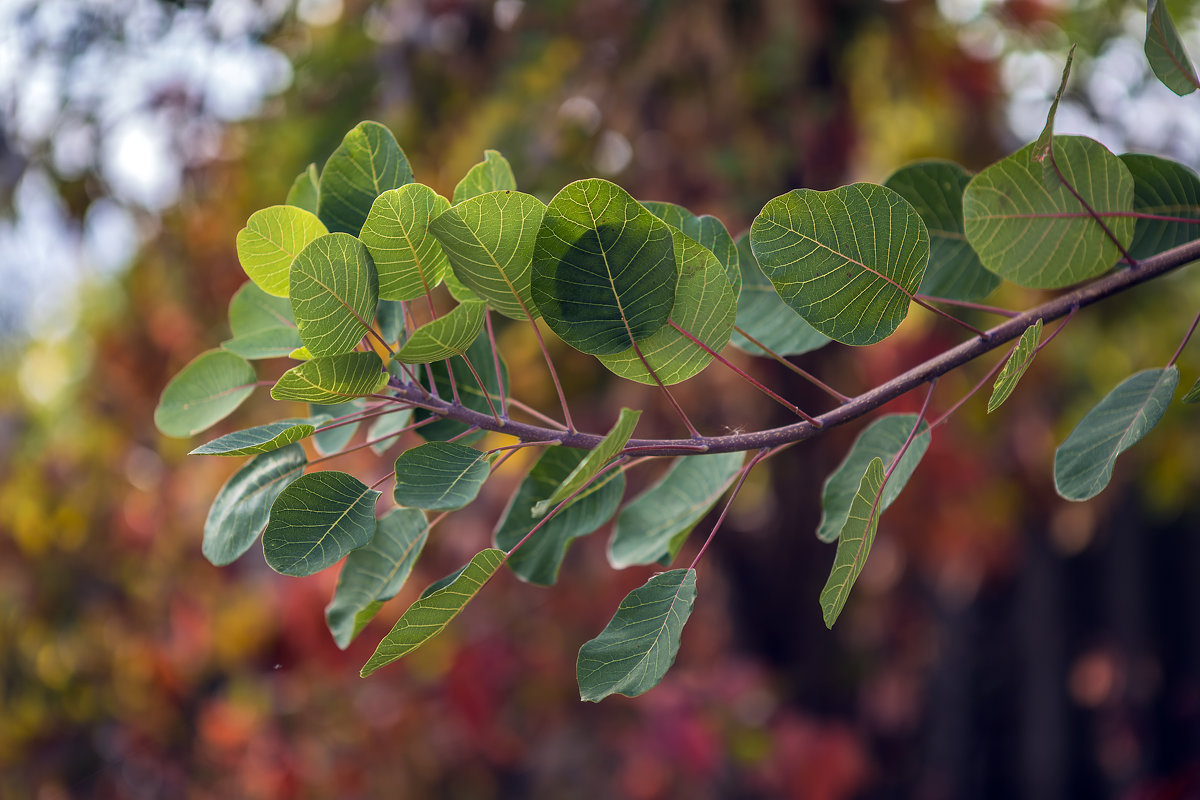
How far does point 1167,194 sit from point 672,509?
1.12 feet

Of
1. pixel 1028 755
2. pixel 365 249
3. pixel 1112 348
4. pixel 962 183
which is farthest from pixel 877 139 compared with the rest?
pixel 365 249

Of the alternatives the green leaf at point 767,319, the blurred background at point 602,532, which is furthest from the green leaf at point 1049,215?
the blurred background at point 602,532

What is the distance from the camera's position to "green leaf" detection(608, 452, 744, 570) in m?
0.53

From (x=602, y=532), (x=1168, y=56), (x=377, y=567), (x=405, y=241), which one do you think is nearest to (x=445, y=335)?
(x=405, y=241)

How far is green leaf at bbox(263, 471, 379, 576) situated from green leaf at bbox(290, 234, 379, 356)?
0.06 metres

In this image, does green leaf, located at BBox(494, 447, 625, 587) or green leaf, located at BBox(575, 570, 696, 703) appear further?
green leaf, located at BBox(494, 447, 625, 587)

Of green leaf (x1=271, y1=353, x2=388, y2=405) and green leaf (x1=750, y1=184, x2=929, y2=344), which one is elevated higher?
green leaf (x1=750, y1=184, x2=929, y2=344)

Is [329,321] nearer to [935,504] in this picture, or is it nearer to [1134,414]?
[1134,414]

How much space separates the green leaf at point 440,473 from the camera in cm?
43

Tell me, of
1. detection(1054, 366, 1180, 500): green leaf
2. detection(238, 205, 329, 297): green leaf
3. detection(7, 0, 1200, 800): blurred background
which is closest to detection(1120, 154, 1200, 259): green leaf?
detection(1054, 366, 1180, 500): green leaf

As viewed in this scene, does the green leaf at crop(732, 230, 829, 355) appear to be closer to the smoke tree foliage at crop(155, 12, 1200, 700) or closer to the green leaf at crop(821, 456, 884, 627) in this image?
the smoke tree foliage at crop(155, 12, 1200, 700)

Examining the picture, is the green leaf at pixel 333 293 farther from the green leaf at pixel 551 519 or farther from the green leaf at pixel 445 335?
the green leaf at pixel 551 519

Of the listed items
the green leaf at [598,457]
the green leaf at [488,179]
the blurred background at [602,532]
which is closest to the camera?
the green leaf at [598,457]

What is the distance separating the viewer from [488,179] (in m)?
0.48
